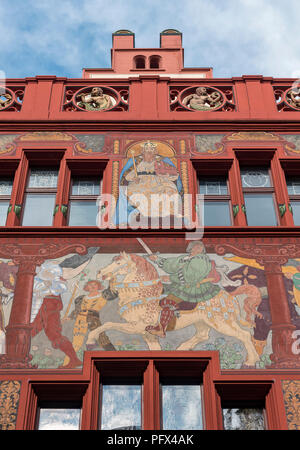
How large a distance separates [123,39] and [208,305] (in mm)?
11901

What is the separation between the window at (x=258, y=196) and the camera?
33.7 ft

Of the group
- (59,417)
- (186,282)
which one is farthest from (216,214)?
(59,417)

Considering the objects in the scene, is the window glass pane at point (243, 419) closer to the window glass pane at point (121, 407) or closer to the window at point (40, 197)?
the window glass pane at point (121, 407)

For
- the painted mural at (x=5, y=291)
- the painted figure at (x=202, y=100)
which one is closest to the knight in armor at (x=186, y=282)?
the painted mural at (x=5, y=291)

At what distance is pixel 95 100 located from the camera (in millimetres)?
11977

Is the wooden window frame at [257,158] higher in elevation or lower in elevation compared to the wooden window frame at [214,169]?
higher

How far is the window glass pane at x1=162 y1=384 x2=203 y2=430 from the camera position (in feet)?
26.2

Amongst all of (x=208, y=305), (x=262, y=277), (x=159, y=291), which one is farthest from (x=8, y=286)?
(x=262, y=277)

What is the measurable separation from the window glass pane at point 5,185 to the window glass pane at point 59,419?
3.85m

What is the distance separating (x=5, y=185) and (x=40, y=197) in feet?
2.34

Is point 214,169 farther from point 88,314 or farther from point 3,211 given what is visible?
point 88,314

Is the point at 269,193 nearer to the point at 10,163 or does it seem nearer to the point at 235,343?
the point at 235,343

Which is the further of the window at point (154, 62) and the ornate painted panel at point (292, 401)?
the window at point (154, 62)

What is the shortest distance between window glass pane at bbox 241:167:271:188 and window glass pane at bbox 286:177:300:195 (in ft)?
1.13
